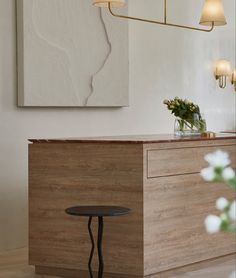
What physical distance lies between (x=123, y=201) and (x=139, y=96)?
8.91 ft

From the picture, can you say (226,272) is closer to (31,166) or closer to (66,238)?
(66,238)

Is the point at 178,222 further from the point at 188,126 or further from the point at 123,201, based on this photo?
the point at 188,126

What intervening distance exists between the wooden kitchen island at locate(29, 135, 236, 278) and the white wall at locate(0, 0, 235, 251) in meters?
1.04

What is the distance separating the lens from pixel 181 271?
4262 millimetres

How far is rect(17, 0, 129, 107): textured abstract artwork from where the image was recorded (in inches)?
207

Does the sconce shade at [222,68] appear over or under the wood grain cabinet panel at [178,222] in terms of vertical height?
over

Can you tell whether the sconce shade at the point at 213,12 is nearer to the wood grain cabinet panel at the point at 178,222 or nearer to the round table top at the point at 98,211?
the wood grain cabinet panel at the point at 178,222

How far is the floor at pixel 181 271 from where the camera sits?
4.25 meters

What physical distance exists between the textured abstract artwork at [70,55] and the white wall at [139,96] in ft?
0.34

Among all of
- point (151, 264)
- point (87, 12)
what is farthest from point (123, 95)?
point (151, 264)

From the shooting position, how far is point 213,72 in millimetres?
7434

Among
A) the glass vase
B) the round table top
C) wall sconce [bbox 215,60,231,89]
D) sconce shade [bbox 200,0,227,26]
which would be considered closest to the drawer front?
the glass vase

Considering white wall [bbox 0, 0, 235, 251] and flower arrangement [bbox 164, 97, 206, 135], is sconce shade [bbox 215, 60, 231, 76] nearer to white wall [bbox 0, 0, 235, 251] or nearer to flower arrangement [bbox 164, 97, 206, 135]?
white wall [bbox 0, 0, 235, 251]

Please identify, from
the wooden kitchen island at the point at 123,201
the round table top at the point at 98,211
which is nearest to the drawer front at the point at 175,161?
the wooden kitchen island at the point at 123,201
